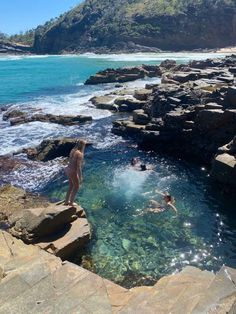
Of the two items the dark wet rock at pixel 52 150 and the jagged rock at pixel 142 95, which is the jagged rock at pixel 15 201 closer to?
the dark wet rock at pixel 52 150

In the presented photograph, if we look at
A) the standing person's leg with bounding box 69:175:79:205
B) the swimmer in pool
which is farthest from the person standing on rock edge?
the swimmer in pool

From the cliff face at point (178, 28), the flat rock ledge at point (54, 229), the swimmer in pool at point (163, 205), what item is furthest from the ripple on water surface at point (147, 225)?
the cliff face at point (178, 28)

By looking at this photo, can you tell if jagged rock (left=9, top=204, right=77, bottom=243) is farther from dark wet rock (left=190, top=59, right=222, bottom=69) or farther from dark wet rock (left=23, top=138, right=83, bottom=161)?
dark wet rock (left=190, top=59, right=222, bottom=69)

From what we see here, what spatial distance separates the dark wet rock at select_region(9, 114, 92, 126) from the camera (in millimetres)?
38878

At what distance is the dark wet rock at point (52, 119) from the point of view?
38.9 metres

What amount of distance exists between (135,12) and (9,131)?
169 meters

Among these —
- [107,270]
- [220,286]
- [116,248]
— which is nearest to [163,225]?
[116,248]

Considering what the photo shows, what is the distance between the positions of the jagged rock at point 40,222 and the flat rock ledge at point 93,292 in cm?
296

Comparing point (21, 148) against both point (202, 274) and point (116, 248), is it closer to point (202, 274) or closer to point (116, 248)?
point (116, 248)

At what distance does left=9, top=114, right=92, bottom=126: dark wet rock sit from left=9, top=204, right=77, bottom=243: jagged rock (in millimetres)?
23190

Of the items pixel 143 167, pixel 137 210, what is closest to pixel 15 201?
pixel 137 210

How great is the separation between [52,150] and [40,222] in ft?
45.3

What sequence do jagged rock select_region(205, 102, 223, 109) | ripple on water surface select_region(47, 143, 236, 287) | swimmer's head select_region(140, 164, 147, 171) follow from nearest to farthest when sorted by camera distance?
ripple on water surface select_region(47, 143, 236, 287), swimmer's head select_region(140, 164, 147, 171), jagged rock select_region(205, 102, 223, 109)

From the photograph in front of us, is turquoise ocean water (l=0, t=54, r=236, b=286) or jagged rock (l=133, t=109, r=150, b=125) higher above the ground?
jagged rock (l=133, t=109, r=150, b=125)
